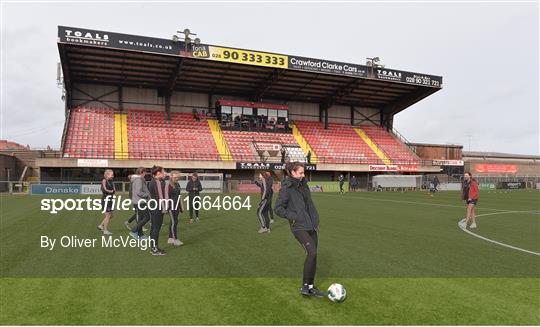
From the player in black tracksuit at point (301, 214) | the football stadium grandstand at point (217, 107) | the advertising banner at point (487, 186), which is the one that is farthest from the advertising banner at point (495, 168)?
the player in black tracksuit at point (301, 214)

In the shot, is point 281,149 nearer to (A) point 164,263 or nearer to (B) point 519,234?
(B) point 519,234

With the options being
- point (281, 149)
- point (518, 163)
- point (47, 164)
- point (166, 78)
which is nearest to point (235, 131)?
point (281, 149)

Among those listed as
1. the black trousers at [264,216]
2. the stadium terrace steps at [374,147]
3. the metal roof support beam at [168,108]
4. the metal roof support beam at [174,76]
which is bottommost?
the black trousers at [264,216]

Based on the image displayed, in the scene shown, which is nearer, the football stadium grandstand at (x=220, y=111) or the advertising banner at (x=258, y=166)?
the football stadium grandstand at (x=220, y=111)

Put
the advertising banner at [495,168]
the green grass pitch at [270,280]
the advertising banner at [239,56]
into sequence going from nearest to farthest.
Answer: the green grass pitch at [270,280]
the advertising banner at [239,56]
the advertising banner at [495,168]

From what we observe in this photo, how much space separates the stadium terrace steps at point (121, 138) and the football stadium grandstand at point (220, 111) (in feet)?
0.31

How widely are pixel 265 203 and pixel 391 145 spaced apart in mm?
43499

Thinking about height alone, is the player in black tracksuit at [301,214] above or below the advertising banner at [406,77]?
below

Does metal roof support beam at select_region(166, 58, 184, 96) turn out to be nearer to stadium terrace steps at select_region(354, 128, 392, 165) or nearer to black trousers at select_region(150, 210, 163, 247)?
stadium terrace steps at select_region(354, 128, 392, 165)

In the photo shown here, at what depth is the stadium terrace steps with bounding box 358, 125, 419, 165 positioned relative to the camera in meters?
50.0

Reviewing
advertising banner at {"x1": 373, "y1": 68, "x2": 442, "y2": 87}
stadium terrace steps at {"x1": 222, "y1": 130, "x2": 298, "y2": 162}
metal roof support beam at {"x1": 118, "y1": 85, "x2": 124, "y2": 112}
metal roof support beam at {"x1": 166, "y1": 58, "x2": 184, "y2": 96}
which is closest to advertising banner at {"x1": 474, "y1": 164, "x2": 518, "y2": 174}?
advertising banner at {"x1": 373, "y1": 68, "x2": 442, "y2": 87}

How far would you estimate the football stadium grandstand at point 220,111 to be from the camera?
37.2 metres

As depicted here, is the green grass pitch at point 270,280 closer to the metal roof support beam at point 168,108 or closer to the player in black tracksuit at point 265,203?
the player in black tracksuit at point 265,203

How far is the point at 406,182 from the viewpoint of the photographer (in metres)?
43.7
